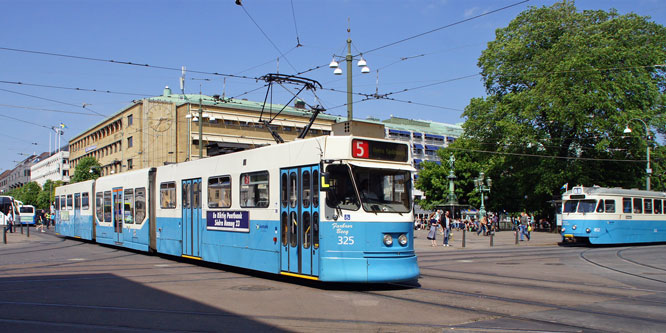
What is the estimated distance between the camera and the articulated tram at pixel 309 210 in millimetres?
10688

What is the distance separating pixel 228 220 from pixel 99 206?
1240cm

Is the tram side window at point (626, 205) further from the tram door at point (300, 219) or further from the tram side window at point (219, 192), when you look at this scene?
the tram door at point (300, 219)

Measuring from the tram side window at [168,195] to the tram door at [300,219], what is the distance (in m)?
6.26

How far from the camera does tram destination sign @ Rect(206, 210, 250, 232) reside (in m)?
13.3

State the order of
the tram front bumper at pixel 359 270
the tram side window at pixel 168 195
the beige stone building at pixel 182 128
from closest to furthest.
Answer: the tram front bumper at pixel 359 270 → the tram side window at pixel 168 195 → the beige stone building at pixel 182 128

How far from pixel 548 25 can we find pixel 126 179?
3189cm

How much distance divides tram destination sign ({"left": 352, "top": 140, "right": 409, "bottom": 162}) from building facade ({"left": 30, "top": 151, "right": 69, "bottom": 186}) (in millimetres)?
98433

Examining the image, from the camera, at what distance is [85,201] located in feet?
85.4

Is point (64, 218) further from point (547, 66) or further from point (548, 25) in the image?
point (548, 25)

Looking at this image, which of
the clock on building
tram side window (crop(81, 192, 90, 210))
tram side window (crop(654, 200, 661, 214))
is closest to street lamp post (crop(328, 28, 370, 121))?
tram side window (crop(81, 192, 90, 210))

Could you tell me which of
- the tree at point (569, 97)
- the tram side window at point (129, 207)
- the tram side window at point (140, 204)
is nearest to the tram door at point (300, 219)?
the tram side window at point (140, 204)

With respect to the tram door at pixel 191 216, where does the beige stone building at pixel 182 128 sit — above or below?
above

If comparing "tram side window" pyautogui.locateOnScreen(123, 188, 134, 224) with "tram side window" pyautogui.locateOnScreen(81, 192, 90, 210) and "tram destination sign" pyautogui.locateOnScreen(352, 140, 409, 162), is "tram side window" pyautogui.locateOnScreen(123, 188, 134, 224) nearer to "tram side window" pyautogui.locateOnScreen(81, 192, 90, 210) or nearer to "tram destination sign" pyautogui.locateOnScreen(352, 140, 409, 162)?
"tram side window" pyautogui.locateOnScreen(81, 192, 90, 210)

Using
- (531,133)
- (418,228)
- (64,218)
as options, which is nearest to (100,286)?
(64,218)
